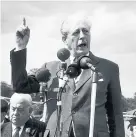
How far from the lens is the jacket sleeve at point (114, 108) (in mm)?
3812

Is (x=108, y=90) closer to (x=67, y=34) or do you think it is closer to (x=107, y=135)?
(x=107, y=135)

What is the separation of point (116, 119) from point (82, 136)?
470 mm

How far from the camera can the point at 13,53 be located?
346cm

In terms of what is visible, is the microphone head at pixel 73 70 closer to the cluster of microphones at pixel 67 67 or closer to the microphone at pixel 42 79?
the cluster of microphones at pixel 67 67

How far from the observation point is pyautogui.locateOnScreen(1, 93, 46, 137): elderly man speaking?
5.23 metres

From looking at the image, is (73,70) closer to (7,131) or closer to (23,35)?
(23,35)

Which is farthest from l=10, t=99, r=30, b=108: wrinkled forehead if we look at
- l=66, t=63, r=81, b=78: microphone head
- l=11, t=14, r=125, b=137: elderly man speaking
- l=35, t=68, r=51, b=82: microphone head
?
l=66, t=63, r=81, b=78: microphone head

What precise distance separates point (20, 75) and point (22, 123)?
204 centimetres

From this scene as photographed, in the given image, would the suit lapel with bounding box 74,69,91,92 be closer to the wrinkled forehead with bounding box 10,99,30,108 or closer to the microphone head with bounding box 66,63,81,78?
the microphone head with bounding box 66,63,81,78

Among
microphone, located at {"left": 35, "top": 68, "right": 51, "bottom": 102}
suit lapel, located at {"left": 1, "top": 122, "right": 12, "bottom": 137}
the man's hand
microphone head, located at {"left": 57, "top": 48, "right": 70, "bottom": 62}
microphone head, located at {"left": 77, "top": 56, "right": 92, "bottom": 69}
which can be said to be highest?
the man's hand

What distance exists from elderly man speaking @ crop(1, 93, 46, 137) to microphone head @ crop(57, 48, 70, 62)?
1.75 m

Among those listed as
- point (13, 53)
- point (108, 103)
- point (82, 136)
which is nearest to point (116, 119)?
point (108, 103)

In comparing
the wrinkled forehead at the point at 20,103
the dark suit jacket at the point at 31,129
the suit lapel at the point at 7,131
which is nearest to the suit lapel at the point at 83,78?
the dark suit jacket at the point at 31,129

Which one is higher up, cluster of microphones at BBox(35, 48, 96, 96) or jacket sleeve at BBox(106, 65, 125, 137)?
cluster of microphones at BBox(35, 48, 96, 96)
